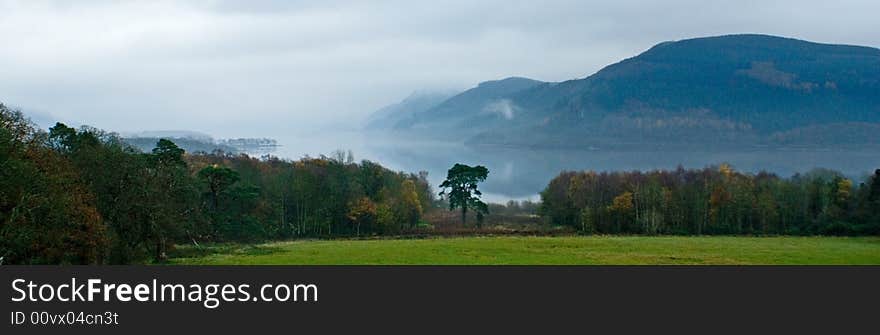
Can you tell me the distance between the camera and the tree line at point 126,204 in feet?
74.4

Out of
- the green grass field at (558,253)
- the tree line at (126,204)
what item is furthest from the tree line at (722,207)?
the tree line at (126,204)

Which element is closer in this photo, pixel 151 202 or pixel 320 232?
pixel 151 202

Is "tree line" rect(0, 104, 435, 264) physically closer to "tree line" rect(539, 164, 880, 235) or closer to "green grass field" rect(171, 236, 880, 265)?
"green grass field" rect(171, 236, 880, 265)

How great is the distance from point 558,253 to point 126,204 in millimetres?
24909

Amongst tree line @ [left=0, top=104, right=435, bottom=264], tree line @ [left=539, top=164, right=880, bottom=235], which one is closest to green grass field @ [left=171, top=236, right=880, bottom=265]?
tree line @ [left=0, top=104, right=435, bottom=264]

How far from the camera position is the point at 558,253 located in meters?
41.8

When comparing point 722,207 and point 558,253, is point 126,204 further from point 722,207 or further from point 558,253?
point 722,207

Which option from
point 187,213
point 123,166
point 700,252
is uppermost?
point 123,166

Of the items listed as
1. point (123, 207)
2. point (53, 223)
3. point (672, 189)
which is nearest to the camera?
point (53, 223)

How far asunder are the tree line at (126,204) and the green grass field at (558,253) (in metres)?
3.92
